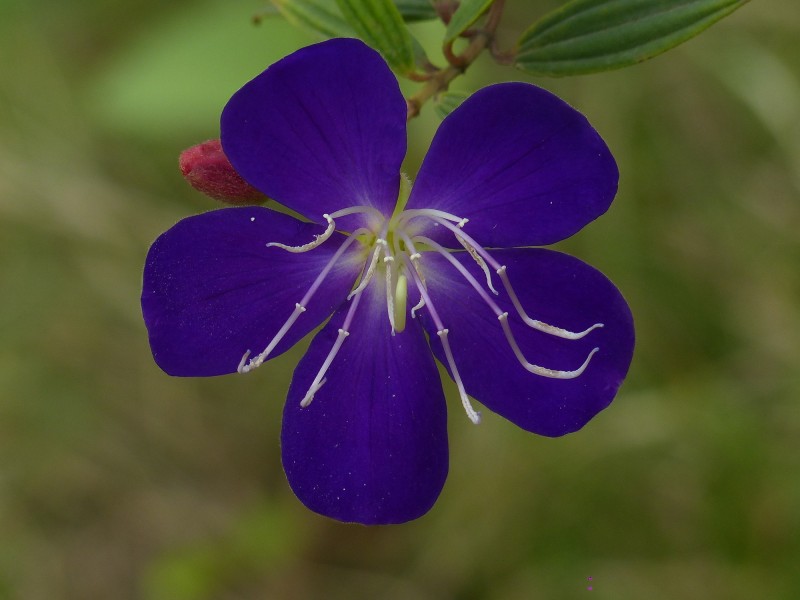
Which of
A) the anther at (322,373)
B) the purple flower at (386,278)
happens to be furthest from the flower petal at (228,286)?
the anther at (322,373)

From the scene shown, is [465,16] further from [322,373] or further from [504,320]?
[322,373]

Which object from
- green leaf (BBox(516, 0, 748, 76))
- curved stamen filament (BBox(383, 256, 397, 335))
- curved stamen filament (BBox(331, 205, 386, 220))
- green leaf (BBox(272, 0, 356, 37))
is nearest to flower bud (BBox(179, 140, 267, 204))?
curved stamen filament (BBox(331, 205, 386, 220))

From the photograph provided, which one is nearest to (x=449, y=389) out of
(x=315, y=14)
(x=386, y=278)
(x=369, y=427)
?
(x=369, y=427)

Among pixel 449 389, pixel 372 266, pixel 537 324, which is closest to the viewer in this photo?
pixel 537 324

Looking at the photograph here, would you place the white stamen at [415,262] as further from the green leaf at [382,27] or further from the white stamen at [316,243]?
the green leaf at [382,27]

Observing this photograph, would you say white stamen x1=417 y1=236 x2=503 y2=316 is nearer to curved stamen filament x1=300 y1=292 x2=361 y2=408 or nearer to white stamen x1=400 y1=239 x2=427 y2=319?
white stamen x1=400 y1=239 x2=427 y2=319

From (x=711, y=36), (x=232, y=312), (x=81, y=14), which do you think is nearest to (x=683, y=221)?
(x=711, y=36)
